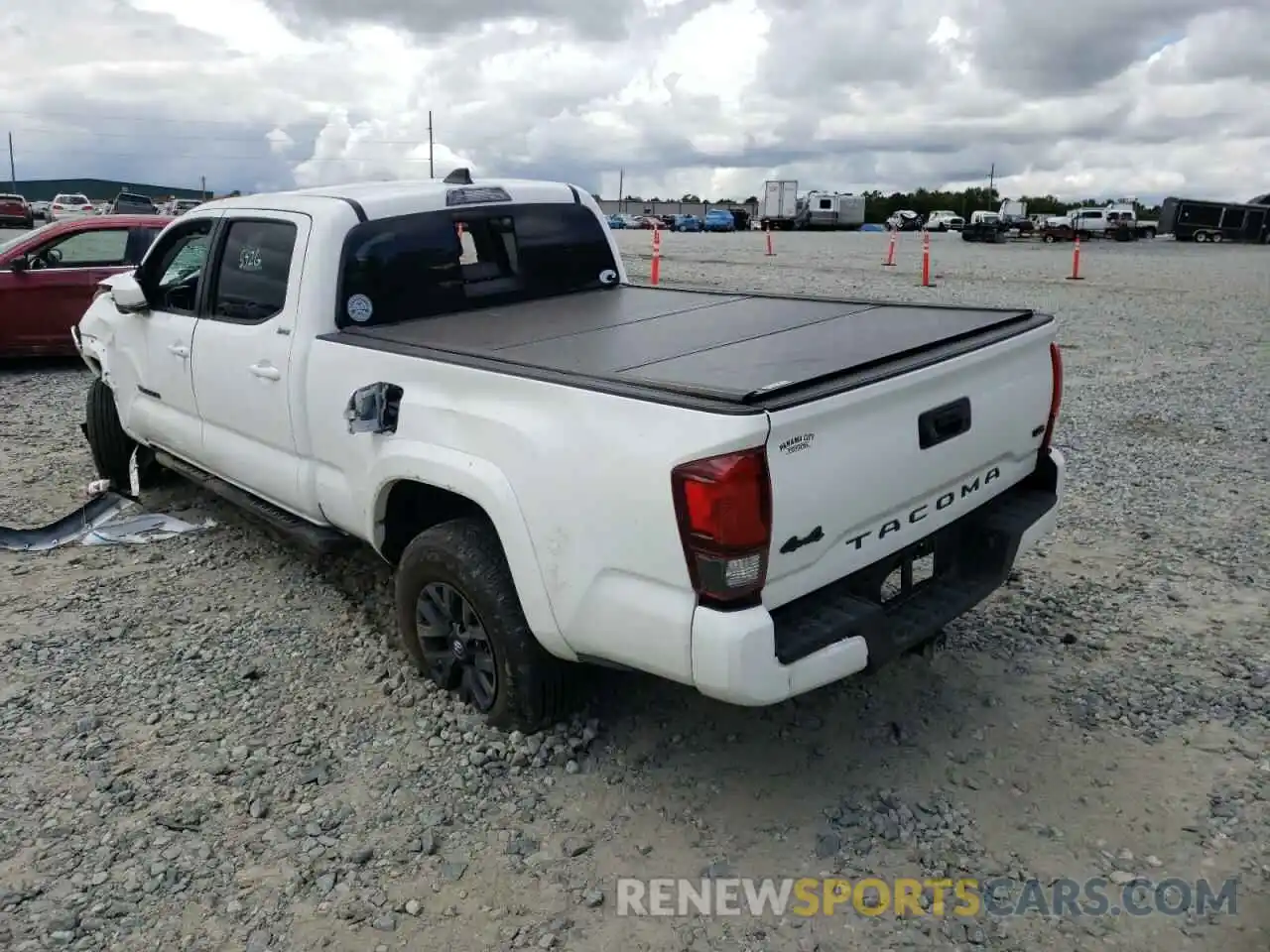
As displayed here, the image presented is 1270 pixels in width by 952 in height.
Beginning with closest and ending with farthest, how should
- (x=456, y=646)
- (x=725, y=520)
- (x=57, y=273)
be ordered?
(x=725, y=520) → (x=456, y=646) → (x=57, y=273)

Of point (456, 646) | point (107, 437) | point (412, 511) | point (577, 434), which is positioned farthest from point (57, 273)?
point (577, 434)

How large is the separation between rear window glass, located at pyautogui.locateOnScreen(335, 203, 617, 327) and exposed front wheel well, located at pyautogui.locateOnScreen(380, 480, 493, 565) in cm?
83

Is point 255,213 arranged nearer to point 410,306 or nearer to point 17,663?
point 410,306

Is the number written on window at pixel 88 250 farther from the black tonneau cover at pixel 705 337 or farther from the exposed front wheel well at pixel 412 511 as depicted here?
the exposed front wheel well at pixel 412 511

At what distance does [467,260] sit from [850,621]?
268cm

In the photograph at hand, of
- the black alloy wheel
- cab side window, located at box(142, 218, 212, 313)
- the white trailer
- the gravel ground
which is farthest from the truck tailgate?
the white trailer

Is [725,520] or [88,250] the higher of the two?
[88,250]

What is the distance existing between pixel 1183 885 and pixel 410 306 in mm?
3507

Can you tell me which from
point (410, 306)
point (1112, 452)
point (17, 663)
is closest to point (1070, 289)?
point (1112, 452)

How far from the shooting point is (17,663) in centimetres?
425

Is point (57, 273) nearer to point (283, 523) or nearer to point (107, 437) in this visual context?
point (107, 437)

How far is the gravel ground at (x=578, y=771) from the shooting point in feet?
9.27

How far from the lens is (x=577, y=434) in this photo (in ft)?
9.56

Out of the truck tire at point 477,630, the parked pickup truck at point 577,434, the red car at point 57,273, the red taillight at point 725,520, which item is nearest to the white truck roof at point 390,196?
the parked pickup truck at point 577,434
